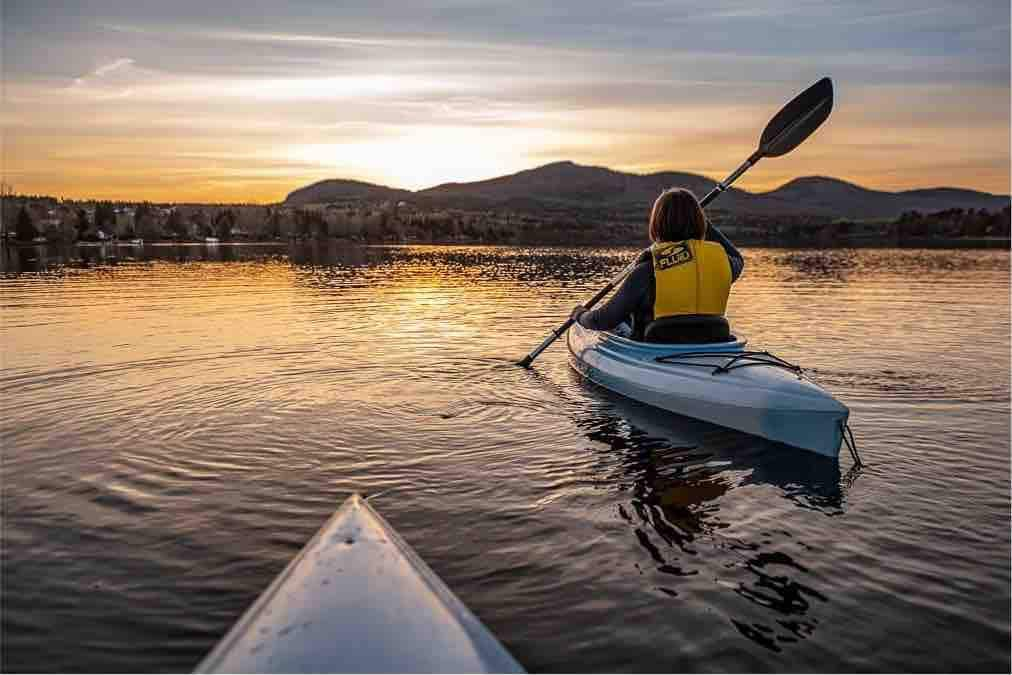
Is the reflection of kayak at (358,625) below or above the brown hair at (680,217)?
below

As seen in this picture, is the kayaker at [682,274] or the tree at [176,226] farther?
the tree at [176,226]

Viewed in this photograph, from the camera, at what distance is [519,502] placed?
5844 mm

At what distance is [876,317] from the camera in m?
17.1

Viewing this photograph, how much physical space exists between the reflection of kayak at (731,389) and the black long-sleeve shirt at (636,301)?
37cm

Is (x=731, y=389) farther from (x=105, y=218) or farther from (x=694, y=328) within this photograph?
(x=105, y=218)

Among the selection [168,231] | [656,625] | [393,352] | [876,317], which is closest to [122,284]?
[393,352]

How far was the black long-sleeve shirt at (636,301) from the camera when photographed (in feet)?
27.8

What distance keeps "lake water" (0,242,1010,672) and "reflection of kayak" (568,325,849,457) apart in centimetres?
22

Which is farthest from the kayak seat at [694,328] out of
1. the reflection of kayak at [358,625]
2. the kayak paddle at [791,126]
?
the reflection of kayak at [358,625]

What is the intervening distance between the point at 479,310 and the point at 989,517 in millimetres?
14194

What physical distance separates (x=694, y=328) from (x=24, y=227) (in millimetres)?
87747

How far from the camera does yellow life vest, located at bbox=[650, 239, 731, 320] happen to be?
26.5 feet

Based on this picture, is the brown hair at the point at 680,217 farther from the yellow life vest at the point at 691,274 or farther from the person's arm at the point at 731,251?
the person's arm at the point at 731,251

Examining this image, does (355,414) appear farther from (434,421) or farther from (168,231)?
(168,231)
